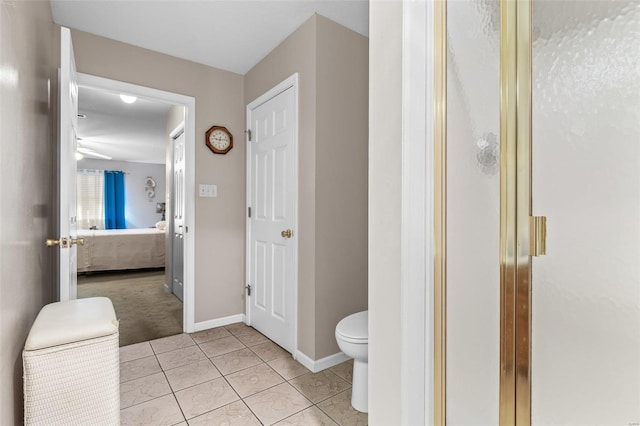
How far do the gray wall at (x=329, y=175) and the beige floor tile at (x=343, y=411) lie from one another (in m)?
0.37

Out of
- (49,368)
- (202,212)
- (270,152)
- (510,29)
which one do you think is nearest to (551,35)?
(510,29)

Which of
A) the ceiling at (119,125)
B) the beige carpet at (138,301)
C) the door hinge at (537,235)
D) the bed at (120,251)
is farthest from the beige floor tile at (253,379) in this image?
the bed at (120,251)

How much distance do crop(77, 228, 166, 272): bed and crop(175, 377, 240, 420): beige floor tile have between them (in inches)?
185

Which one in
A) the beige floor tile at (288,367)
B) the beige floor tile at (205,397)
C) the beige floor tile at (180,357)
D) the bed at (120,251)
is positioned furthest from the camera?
the bed at (120,251)

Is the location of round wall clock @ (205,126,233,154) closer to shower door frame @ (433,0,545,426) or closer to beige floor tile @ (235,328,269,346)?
beige floor tile @ (235,328,269,346)

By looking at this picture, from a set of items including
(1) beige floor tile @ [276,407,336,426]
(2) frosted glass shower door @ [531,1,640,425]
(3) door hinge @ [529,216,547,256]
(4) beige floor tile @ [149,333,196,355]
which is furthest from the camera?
(4) beige floor tile @ [149,333,196,355]

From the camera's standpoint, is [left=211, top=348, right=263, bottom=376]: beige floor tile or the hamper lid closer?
the hamper lid

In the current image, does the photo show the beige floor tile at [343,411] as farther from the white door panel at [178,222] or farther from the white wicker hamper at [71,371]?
the white door panel at [178,222]

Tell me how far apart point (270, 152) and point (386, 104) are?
1.78 meters

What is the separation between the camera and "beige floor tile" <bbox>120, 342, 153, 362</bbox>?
238 centimetres

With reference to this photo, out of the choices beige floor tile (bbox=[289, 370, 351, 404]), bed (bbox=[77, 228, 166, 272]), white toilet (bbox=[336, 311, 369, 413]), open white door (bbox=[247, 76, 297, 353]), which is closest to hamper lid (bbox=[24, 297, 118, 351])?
white toilet (bbox=[336, 311, 369, 413])

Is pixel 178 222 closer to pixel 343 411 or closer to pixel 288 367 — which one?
pixel 288 367

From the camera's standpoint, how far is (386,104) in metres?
1.03

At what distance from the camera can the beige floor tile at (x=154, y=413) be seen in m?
1.62
